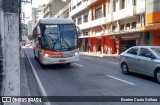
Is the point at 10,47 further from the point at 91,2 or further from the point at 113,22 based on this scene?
the point at 91,2

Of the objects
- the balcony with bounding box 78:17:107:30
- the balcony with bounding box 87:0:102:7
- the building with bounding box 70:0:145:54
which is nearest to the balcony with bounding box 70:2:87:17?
the building with bounding box 70:0:145:54

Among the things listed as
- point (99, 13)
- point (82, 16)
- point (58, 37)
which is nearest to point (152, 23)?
point (58, 37)

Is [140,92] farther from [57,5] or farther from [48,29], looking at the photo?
[57,5]

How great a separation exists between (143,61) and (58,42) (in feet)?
21.8

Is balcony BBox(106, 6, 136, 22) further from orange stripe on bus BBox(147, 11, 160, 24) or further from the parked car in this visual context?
the parked car

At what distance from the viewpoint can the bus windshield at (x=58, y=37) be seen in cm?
1675

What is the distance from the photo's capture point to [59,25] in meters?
17.1

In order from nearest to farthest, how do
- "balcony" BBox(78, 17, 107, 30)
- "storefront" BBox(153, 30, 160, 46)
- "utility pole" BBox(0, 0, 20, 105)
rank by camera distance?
"utility pole" BBox(0, 0, 20, 105), "storefront" BBox(153, 30, 160, 46), "balcony" BBox(78, 17, 107, 30)

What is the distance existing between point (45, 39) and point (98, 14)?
30.3 metres

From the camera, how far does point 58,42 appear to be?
16.8 meters

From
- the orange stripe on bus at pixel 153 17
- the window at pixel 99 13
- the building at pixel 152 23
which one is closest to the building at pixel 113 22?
the window at pixel 99 13

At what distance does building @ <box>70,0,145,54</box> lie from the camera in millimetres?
30234

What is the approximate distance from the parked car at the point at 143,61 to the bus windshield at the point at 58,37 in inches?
170

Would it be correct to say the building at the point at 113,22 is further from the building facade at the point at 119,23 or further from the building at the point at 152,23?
the building at the point at 152,23
